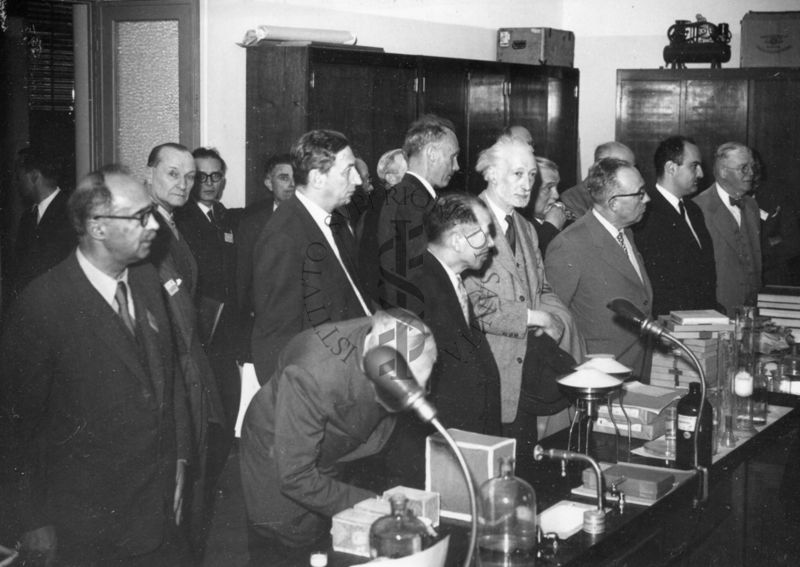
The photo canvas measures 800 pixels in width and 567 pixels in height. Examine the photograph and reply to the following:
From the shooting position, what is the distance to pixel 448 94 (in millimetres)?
6555

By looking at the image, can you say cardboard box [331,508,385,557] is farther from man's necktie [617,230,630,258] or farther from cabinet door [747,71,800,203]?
cabinet door [747,71,800,203]

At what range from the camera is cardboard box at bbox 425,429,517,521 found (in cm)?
231

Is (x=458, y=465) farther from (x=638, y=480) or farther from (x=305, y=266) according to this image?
(x=305, y=266)

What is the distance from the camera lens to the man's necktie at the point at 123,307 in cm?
259

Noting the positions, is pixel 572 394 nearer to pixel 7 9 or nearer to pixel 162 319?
pixel 162 319

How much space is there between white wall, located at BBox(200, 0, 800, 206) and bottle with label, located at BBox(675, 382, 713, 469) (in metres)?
3.59

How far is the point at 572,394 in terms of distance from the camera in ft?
9.04

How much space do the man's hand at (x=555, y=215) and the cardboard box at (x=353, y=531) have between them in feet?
10.9

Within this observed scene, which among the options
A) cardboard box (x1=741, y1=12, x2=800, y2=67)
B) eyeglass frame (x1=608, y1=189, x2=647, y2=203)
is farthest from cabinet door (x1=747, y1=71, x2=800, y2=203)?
eyeglass frame (x1=608, y1=189, x2=647, y2=203)

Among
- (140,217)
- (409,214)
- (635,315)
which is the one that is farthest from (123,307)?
(409,214)

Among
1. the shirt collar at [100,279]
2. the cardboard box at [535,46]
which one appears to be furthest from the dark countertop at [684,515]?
the cardboard box at [535,46]

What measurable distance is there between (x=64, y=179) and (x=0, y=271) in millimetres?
1087

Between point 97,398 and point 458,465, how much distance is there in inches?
36.4

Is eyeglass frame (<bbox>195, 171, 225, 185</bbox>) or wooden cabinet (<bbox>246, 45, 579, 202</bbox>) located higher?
wooden cabinet (<bbox>246, 45, 579, 202</bbox>)
